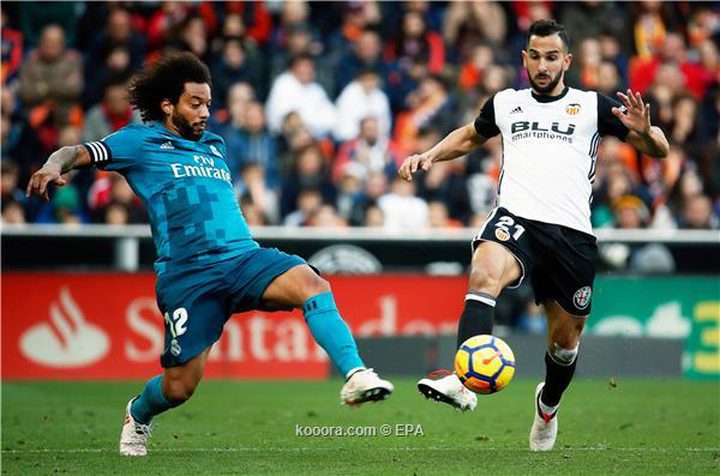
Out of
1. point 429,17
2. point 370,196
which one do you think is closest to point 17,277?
point 370,196

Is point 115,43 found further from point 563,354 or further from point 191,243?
point 563,354

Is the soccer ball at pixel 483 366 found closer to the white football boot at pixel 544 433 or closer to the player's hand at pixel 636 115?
the white football boot at pixel 544 433

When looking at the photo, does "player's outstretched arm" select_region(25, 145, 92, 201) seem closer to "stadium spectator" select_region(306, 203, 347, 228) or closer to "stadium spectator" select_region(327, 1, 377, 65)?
"stadium spectator" select_region(306, 203, 347, 228)

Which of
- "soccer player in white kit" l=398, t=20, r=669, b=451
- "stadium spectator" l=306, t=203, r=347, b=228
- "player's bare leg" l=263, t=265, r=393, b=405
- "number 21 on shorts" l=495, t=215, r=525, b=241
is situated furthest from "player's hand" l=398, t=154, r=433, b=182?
"stadium spectator" l=306, t=203, r=347, b=228

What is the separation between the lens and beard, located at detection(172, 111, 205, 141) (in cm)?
898

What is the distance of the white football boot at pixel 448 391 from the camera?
8328 mm

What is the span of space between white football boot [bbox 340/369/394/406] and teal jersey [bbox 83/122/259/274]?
133 centimetres

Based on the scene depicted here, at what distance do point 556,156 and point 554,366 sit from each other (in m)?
1.44

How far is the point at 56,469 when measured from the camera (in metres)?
8.44

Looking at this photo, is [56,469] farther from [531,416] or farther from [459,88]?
[459,88]

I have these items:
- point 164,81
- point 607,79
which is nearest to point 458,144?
point 164,81

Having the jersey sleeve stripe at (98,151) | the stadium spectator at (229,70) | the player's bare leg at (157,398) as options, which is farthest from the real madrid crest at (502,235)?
the stadium spectator at (229,70)

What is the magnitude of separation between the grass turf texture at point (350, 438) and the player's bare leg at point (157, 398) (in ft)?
0.43

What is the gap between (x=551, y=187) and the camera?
9242mm
